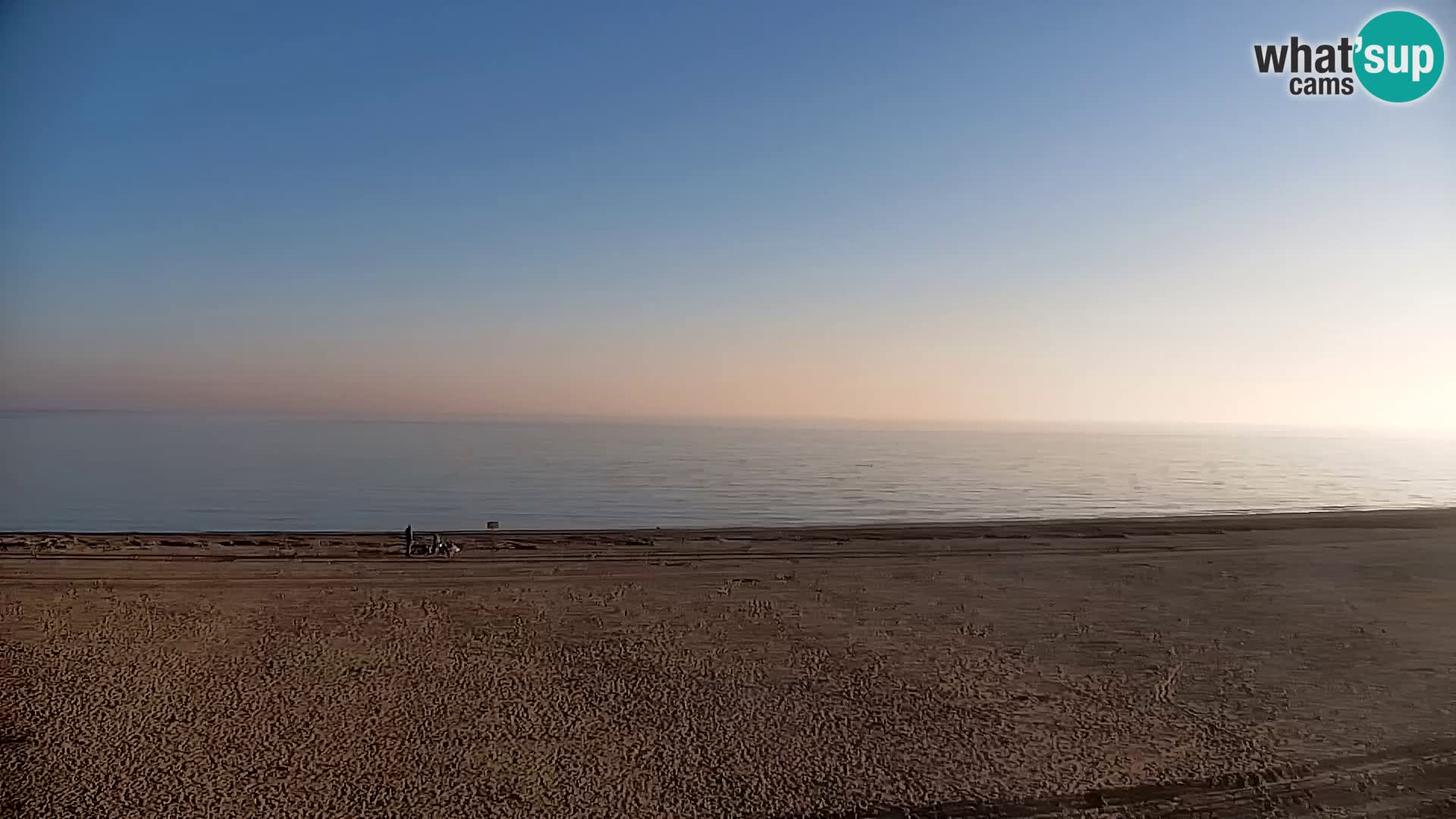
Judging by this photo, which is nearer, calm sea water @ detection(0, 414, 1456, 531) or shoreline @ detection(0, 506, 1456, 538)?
shoreline @ detection(0, 506, 1456, 538)

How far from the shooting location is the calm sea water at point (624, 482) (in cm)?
2838

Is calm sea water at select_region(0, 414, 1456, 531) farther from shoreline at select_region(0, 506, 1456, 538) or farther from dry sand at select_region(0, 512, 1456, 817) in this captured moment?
dry sand at select_region(0, 512, 1456, 817)

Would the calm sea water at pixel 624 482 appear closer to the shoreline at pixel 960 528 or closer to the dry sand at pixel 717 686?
the shoreline at pixel 960 528

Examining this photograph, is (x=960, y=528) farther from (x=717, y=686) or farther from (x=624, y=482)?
(x=624, y=482)

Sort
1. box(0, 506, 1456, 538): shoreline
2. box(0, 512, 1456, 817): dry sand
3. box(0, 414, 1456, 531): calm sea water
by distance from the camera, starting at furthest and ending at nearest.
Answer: box(0, 414, 1456, 531): calm sea water
box(0, 506, 1456, 538): shoreline
box(0, 512, 1456, 817): dry sand

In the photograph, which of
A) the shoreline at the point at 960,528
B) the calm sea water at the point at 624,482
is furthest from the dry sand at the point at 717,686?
the calm sea water at the point at 624,482

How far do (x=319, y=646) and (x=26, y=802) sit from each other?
4.20 m

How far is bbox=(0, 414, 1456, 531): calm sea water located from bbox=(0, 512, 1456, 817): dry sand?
10.1 metres

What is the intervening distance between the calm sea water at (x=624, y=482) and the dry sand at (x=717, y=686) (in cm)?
1013

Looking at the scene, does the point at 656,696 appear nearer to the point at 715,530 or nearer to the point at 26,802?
the point at 26,802

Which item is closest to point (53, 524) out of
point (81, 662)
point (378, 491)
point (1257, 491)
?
point (378, 491)

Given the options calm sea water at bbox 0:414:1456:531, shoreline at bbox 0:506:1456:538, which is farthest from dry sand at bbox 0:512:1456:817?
calm sea water at bbox 0:414:1456:531

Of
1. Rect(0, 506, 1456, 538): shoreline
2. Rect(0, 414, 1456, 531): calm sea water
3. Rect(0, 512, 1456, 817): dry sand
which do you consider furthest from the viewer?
Rect(0, 414, 1456, 531): calm sea water

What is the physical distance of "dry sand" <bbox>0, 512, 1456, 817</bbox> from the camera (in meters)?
8.53
